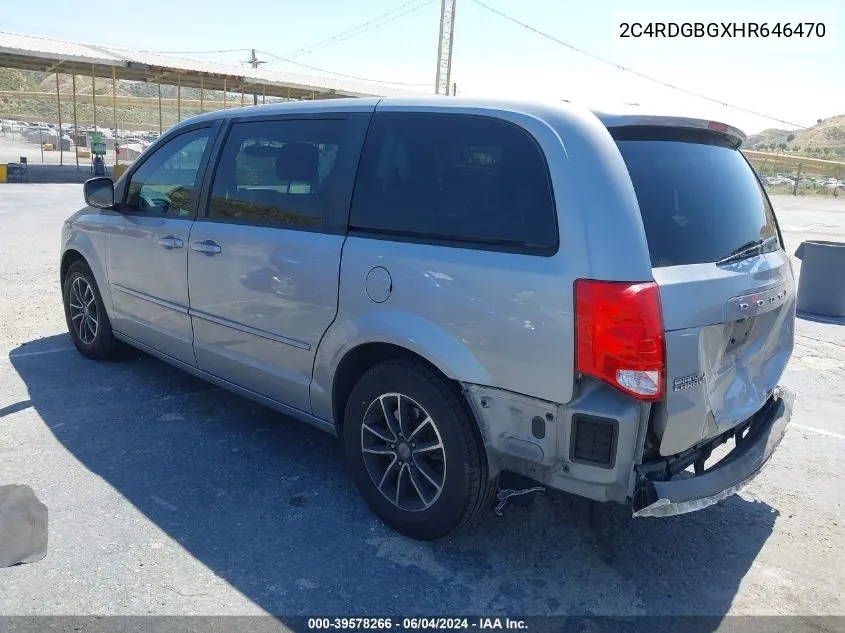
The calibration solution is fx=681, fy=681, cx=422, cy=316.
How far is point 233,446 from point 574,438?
2.23 m

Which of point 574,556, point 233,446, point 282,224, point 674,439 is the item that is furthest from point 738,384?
point 233,446

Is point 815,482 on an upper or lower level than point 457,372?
lower

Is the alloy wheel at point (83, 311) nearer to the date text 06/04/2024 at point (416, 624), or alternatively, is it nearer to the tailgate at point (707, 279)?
the date text 06/04/2024 at point (416, 624)

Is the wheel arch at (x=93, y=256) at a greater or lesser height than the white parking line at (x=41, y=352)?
greater

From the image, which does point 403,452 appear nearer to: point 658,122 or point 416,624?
point 416,624

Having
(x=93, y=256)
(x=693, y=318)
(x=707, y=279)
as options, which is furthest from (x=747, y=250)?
(x=93, y=256)

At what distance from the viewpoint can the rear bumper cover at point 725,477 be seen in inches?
99.0

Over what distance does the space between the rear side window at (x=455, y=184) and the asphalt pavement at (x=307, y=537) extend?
1281mm

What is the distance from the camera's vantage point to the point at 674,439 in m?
2.56

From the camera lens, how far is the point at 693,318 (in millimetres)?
2506

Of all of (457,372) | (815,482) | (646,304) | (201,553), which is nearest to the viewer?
(646,304)

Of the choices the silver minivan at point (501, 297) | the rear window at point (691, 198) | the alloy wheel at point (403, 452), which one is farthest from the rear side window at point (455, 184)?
the alloy wheel at point (403, 452)

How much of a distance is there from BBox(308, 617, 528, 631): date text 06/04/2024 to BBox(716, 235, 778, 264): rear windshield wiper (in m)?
1.64

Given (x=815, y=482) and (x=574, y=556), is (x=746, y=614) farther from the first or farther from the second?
(x=815, y=482)
